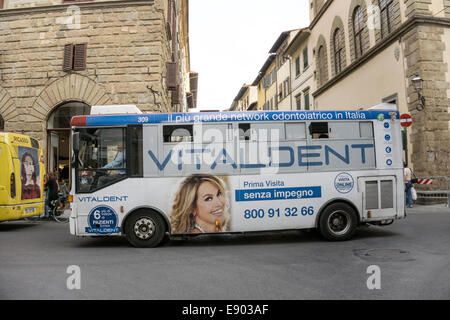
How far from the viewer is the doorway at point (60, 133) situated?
1622 cm

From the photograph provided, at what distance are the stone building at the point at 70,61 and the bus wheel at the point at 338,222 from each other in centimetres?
953

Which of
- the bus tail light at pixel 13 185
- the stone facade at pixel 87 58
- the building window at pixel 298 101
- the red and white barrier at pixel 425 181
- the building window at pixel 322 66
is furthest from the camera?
the building window at pixel 298 101

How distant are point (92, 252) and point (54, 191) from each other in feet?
23.6

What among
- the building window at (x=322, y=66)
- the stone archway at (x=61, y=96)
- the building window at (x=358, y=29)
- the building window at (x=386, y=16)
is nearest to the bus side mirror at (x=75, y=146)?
the stone archway at (x=61, y=96)

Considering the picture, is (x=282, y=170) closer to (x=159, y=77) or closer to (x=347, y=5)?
(x=159, y=77)

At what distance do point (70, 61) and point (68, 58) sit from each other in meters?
0.19

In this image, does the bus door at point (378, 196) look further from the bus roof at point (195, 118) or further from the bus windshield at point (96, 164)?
the bus windshield at point (96, 164)

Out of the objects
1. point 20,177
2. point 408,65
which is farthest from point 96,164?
point 408,65

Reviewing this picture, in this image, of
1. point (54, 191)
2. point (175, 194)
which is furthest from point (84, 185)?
point (54, 191)

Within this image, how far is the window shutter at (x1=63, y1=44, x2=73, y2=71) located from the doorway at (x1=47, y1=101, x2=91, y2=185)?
143 cm

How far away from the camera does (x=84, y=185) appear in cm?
771

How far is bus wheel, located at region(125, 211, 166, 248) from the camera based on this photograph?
7652 millimetres

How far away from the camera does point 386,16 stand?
18.0m

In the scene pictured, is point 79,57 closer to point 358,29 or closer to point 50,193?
point 50,193
